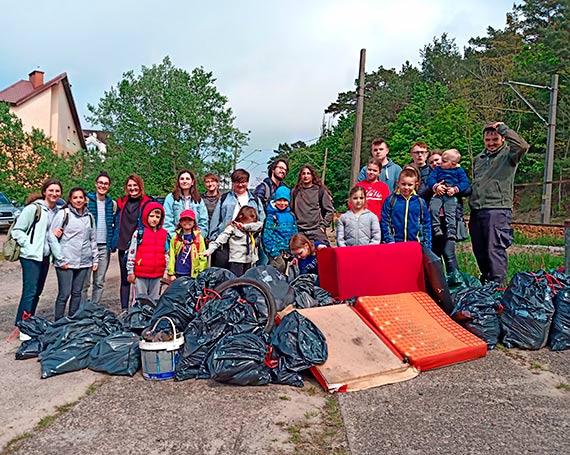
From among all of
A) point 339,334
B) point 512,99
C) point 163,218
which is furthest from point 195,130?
point 339,334

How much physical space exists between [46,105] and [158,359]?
40537 millimetres

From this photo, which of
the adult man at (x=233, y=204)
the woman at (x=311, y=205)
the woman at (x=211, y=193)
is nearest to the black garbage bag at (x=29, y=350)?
the adult man at (x=233, y=204)

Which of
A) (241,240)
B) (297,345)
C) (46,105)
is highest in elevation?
(46,105)

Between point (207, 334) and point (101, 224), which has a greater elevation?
point (101, 224)

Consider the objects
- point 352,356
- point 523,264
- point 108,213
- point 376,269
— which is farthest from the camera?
point 523,264

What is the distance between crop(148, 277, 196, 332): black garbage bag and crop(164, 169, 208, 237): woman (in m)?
1.41

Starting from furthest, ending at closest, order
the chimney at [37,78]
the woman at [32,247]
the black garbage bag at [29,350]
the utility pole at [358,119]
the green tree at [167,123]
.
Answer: the chimney at [37,78]
the green tree at [167,123]
the utility pole at [358,119]
the woman at [32,247]
the black garbage bag at [29,350]

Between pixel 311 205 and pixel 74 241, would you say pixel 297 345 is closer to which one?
pixel 311 205

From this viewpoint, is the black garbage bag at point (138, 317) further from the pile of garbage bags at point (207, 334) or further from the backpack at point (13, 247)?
the backpack at point (13, 247)

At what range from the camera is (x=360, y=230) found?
661 cm

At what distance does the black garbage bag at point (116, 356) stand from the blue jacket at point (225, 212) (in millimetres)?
2135

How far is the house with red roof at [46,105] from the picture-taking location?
38688 mm

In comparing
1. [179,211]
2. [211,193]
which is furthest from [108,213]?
[211,193]

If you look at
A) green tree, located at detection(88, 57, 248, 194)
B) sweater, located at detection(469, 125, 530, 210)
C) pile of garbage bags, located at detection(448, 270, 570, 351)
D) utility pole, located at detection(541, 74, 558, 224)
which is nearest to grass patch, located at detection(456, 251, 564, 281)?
sweater, located at detection(469, 125, 530, 210)
